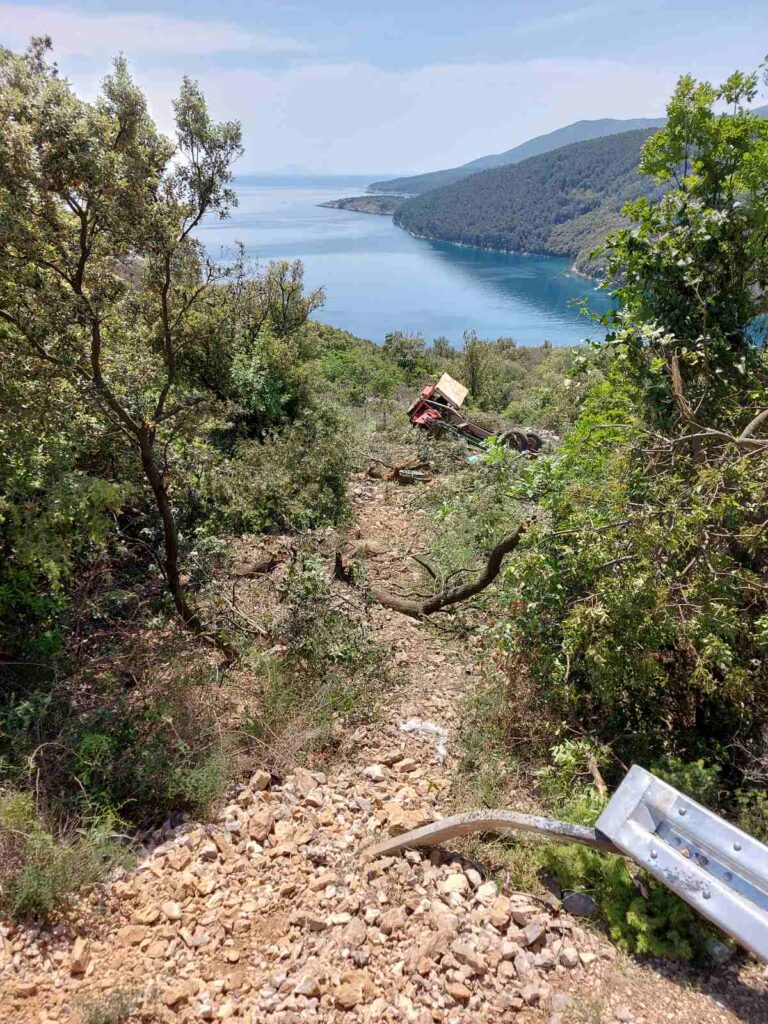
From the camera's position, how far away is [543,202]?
371 ft

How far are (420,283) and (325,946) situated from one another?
276 feet

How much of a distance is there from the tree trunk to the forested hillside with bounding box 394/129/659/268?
94208mm

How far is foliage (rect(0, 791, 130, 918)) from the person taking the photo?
299 cm

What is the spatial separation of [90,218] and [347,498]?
6.08 m

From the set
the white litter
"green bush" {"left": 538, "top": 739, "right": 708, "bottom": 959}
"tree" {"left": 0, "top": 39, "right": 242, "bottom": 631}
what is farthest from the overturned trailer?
"tree" {"left": 0, "top": 39, "right": 242, "bottom": 631}

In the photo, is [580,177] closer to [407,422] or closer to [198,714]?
[407,422]

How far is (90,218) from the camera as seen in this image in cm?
443

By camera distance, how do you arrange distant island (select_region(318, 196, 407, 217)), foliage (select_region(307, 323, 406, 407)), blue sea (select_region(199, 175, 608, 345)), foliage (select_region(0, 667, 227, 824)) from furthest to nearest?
distant island (select_region(318, 196, 407, 217)) → blue sea (select_region(199, 175, 608, 345)) → foliage (select_region(307, 323, 406, 407)) → foliage (select_region(0, 667, 227, 824))

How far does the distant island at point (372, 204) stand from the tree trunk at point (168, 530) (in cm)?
16805

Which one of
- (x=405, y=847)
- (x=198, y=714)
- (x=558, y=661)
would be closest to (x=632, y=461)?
(x=558, y=661)

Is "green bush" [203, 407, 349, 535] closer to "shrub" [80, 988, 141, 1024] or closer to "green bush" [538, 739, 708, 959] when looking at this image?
"shrub" [80, 988, 141, 1024]

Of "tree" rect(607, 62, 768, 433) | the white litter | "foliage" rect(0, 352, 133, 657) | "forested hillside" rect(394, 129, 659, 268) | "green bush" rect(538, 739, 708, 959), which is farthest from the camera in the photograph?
"forested hillside" rect(394, 129, 659, 268)

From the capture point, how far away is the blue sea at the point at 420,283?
58719mm

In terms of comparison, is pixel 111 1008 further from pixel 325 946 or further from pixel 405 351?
pixel 405 351
